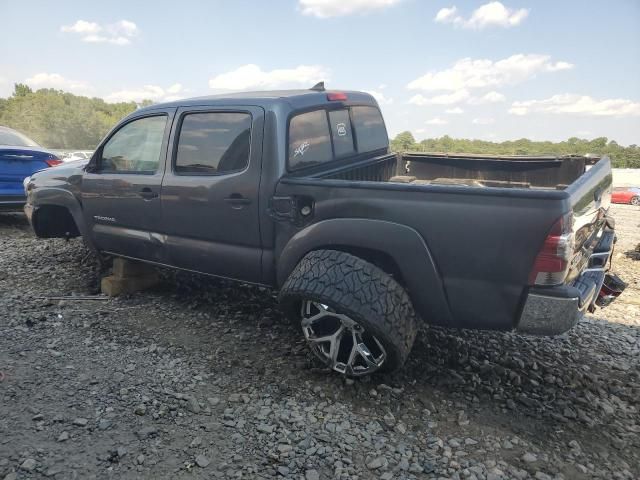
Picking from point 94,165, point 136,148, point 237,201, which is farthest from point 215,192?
point 94,165

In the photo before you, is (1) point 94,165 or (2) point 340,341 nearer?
(2) point 340,341

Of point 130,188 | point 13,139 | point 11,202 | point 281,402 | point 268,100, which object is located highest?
point 268,100

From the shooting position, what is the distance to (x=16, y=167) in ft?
21.6

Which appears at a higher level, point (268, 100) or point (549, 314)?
point (268, 100)

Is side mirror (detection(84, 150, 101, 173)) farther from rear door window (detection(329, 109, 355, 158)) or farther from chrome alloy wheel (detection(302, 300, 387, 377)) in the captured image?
chrome alloy wheel (detection(302, 300, 387, 377))

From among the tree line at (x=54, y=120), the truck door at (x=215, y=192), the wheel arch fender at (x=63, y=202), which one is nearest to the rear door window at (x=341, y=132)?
the truck door at (x=215, y=192)

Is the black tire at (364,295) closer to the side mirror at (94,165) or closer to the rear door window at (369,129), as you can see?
the rear door window at (369,129)

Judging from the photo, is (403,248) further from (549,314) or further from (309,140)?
(309,140)

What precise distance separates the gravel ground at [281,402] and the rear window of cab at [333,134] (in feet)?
4.59

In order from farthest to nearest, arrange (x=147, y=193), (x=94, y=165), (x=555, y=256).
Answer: (x=94, y=165) → (x=147, y=193) → (x=555, y=256)

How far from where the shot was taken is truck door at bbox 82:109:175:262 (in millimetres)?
3697

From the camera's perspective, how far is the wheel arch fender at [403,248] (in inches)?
101

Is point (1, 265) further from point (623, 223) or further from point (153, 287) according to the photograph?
point (623, 223)

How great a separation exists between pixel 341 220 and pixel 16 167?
5.99 m
